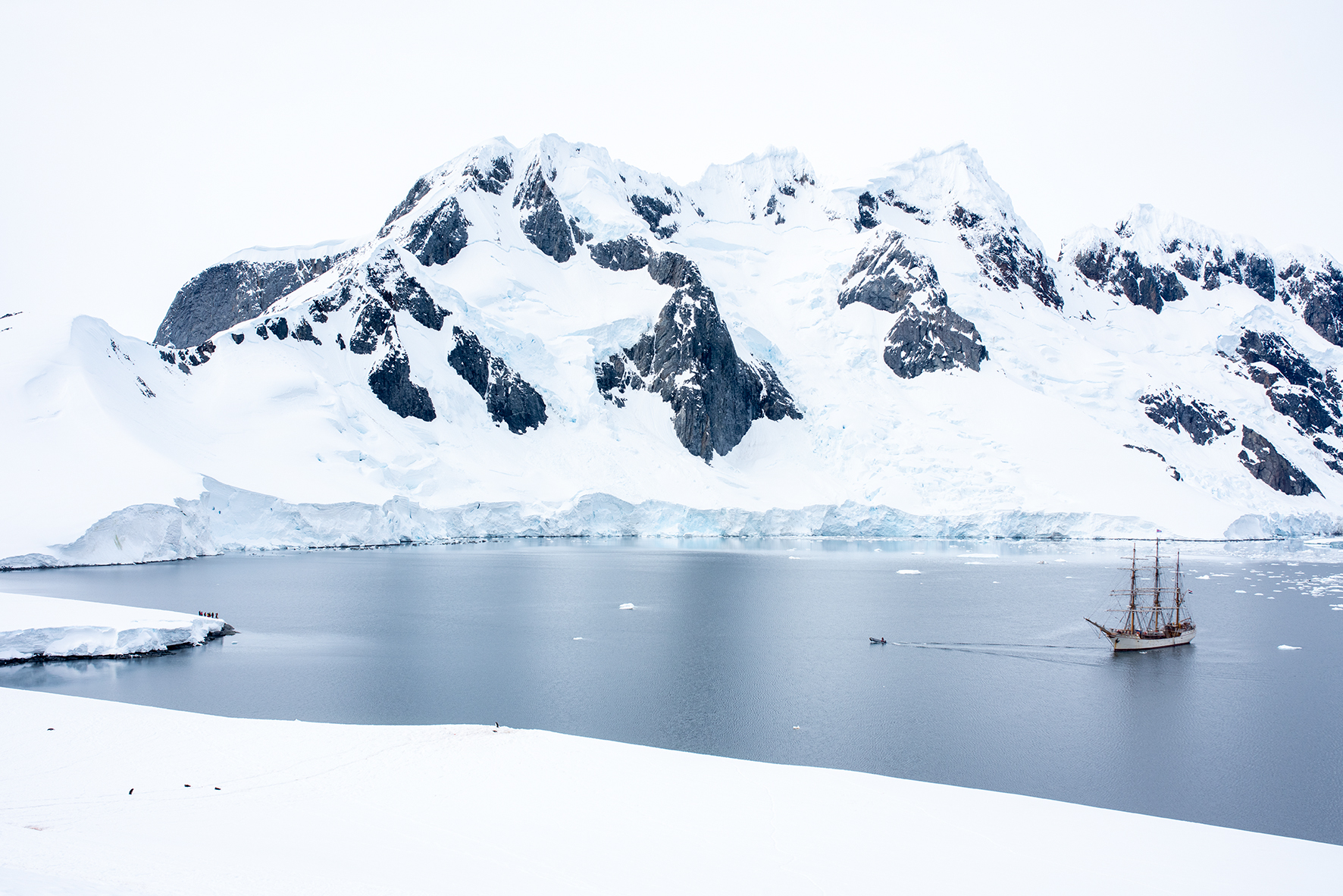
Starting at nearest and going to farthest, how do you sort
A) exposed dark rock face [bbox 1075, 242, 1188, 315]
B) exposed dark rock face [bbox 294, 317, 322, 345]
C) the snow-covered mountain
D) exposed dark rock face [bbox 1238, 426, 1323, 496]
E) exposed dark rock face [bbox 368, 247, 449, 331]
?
1. the snow-covered mountain
2. exposed dark rock face [bbox 294, 317, 322, 345]
3. exposed dark rock face [bbox 368, 247, 449, 331]
4. exposed dark rock face [bbox 1238, 426, 1323, 496]
5. exposed dark rock face [bbox 1075, 242, 1188, 315]

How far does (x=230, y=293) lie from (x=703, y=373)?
75.1 metres

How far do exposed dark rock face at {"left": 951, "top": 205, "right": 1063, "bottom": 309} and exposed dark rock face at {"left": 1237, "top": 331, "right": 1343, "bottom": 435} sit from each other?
29.6 metres

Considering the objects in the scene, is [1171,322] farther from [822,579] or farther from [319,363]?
[319,363]

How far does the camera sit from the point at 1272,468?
108250 mm

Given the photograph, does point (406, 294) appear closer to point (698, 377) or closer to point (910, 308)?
point (698, 377)

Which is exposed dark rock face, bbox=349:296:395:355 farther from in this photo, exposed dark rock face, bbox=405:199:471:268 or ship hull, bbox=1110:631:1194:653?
ship hull, bbox=1110:631:1194:653

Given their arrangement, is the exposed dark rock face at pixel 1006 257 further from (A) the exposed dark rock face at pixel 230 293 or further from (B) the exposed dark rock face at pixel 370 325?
(A) the exposed dark rock face at pixel 230 293

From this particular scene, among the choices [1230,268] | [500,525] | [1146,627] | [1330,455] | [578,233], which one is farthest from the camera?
[1230,268]

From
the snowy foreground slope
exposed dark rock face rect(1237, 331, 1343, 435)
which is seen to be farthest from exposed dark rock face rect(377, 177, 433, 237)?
exposed dark rock face rect(1237, 331, 1343, 435)

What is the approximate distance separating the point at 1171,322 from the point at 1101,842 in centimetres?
14708

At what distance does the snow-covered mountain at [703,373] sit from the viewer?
228 feet

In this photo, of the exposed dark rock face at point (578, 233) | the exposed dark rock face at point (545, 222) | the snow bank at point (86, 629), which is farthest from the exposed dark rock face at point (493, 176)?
the snow bank at point (86, 629)

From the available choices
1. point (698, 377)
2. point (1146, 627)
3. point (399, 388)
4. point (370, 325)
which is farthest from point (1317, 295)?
point (370, 325)

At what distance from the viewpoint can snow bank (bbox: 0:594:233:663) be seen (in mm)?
26672
